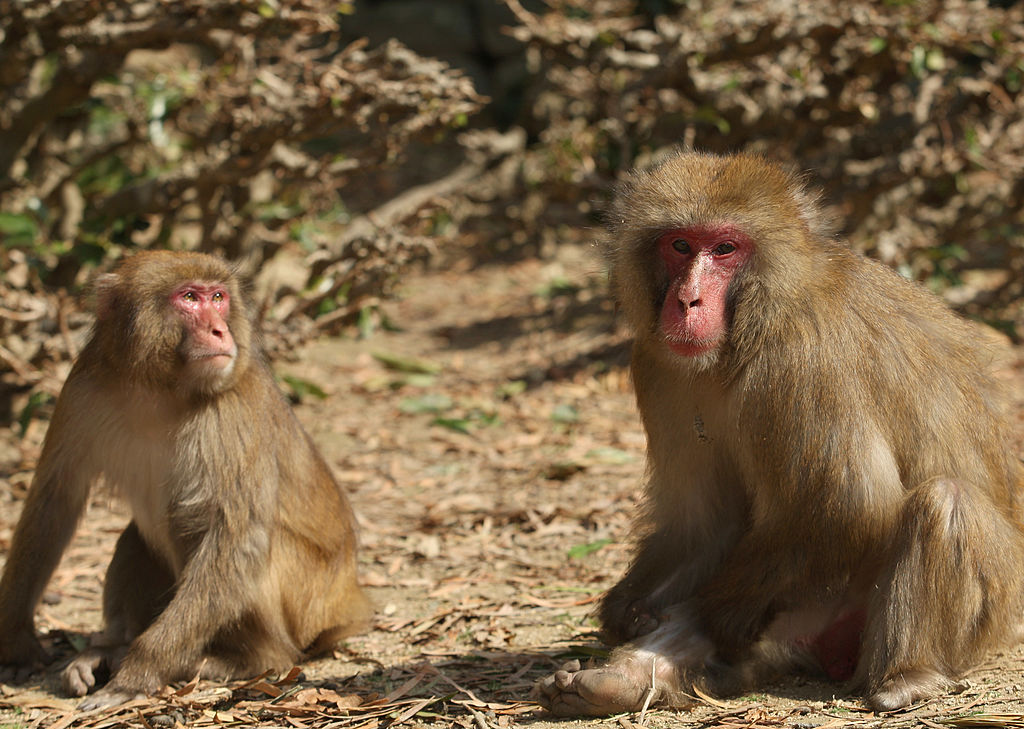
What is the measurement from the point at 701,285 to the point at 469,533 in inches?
108

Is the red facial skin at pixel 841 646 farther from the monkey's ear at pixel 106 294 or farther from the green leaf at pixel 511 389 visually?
the green leaf at pixel 511 389

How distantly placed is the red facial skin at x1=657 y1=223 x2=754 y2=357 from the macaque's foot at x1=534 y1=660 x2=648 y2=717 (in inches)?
Result: 40.6

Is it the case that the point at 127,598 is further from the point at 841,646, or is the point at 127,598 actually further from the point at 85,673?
the point at 841,646

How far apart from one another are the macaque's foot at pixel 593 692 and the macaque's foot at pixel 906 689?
2.33 feet

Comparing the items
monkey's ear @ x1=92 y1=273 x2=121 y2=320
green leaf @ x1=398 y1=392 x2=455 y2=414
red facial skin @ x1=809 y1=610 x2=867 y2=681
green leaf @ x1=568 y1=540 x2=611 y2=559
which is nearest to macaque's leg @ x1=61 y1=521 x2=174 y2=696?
monkey's ear @ x1=92 y1=273 x2=121 y2=320

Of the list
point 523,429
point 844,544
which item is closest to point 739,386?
point 844,544

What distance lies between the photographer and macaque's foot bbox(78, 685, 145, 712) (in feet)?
13.3

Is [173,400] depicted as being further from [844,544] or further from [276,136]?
[276,136]

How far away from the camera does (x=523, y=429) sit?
7.53m

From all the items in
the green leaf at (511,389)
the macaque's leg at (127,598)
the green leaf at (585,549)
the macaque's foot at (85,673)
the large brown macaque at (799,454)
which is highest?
the large brown macaque at (799,454)

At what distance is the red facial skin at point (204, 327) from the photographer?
165 inches

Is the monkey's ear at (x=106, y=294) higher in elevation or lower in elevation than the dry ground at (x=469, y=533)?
higher

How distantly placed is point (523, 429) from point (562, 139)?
3132mm

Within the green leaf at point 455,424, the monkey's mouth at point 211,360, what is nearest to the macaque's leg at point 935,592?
the monkey's mouth at point 211,360
